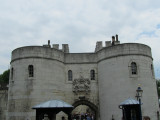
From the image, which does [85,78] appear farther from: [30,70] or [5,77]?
[5,77]

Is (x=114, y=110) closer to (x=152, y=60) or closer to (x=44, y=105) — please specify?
(x=152, y=60)

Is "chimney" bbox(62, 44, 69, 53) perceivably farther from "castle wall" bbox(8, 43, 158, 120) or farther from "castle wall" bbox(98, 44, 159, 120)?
"castle wall" bbox(98, 44, 159, 120)

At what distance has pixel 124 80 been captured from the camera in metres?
22.6

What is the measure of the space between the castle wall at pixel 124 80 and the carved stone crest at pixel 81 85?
1.96 meters

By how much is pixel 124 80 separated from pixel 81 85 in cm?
606

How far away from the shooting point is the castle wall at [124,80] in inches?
872

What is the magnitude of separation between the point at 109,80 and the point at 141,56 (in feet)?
16.5

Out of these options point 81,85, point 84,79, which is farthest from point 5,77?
point 84,79

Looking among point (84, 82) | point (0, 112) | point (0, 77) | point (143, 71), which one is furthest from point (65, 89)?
point (0, 77)

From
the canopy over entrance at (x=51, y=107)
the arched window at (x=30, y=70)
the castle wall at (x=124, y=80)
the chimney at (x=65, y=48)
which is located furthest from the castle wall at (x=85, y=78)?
the canopy over entrance at (x=51, y=107)

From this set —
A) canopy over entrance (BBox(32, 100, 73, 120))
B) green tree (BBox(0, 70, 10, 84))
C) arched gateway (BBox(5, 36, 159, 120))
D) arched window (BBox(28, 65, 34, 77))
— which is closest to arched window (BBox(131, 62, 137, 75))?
arched gateway (BBox(5, 36, 159, 120))

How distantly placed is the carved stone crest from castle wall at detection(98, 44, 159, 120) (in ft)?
6.44

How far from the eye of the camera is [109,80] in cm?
2377

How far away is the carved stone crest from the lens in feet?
83.0
